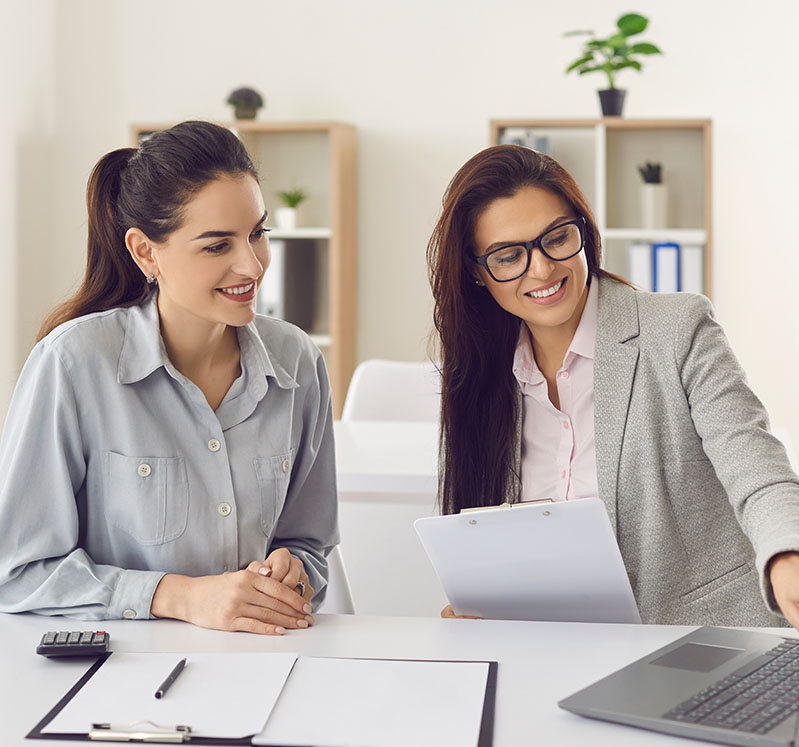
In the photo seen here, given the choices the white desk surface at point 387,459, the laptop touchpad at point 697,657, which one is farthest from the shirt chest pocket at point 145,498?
the white desk surface at point 387,459

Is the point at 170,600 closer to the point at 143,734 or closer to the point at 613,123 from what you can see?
the point at 143,734

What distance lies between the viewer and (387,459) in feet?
8.23

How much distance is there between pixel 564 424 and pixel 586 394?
0.20 feet

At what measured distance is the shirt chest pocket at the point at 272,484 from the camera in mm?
1541

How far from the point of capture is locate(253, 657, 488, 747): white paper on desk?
3.23 ft

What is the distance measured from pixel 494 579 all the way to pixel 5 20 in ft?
12.7

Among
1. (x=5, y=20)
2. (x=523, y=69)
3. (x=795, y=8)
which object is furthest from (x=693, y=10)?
(x=5, y=20)

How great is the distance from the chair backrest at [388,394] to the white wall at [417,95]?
1240mm

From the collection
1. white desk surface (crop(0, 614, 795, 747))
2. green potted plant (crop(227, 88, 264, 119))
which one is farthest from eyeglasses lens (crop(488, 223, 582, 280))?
green potted plant (crop(227, 88, 264, 119))

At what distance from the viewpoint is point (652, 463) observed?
59.2 inches

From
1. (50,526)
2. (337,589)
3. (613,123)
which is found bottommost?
(337,589)

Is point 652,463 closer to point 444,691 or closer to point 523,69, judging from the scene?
point 444,691

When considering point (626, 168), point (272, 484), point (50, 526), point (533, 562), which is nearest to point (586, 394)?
point (533, 562)

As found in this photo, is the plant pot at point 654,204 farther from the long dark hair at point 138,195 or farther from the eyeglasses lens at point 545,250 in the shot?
the long dark hair at point 138,195
